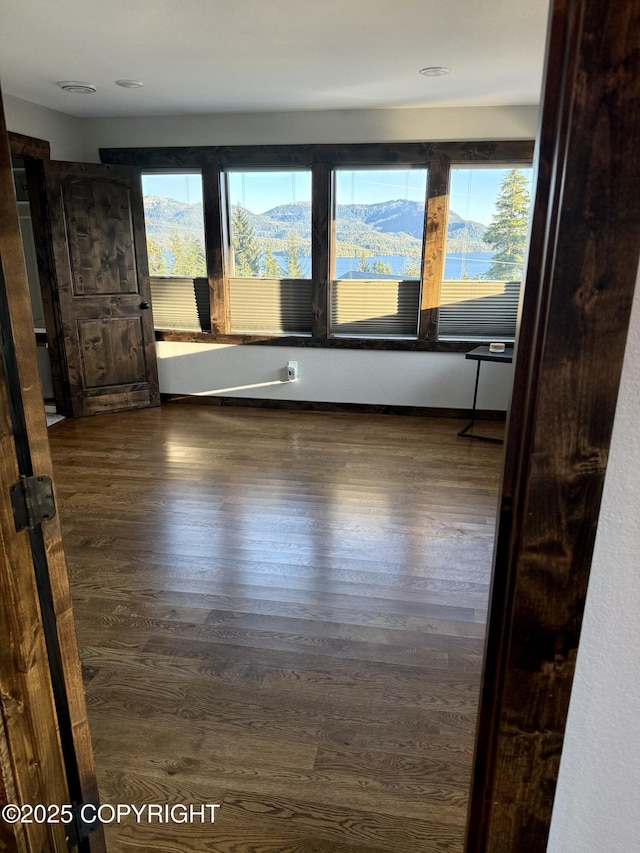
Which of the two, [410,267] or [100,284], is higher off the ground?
[410,267]

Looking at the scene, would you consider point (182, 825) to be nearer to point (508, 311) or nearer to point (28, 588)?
point (28, 588)

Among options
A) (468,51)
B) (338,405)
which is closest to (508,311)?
(338,405)

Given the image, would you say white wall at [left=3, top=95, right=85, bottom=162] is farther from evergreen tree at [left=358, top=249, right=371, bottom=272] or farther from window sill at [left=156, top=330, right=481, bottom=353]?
evergreen tree at [left=358, top=249, right=371, bottom=272]

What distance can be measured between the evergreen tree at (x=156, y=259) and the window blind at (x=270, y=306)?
71 cm

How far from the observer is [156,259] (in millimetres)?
5566

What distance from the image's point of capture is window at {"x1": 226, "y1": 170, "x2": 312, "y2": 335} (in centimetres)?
516

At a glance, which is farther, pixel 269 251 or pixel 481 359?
pixel 269 251

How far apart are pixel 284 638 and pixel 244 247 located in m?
3.99

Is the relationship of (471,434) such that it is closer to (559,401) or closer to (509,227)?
(509,227)

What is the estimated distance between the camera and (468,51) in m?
3.33

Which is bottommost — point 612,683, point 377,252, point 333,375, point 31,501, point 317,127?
point 333,375

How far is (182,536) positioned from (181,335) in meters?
2.96

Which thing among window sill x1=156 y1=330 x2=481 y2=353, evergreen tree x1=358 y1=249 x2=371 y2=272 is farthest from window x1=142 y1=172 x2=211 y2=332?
evergreen tree x1=358 y1=249 x2=371 y2=272

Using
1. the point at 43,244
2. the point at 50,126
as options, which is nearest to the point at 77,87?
the point at 50,126
